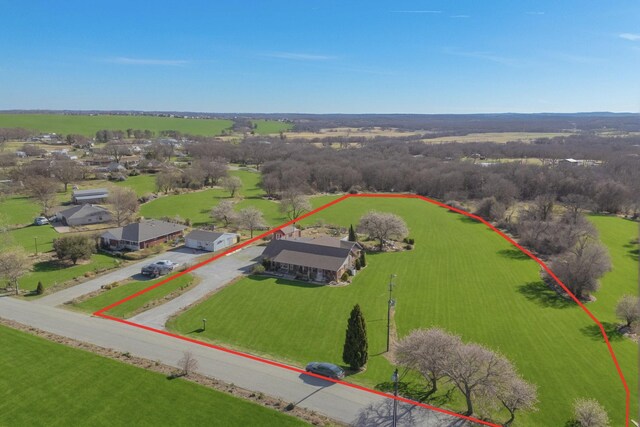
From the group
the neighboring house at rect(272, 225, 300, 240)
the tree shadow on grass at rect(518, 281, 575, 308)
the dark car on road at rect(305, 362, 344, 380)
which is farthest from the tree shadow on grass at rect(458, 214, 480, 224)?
A: the dark car on road at rect(305, 362, 344, 380)

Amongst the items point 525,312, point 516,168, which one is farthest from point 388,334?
point 516,168

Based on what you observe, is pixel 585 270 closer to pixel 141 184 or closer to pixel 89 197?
pixel 89 197

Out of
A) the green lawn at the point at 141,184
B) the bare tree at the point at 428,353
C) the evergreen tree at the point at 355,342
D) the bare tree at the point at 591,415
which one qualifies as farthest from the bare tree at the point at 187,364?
the green lawn at the point at 141,184

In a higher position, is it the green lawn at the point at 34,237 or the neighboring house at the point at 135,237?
the neighboring house at the point at 135,237

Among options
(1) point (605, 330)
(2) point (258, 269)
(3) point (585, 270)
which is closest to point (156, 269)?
(2) point (258, 269)

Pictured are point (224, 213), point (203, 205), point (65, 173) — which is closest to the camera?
point (224, 213)

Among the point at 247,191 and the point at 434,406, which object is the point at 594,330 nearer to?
the point at 434,406

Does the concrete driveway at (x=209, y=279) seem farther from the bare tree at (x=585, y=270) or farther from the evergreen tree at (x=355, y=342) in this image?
the bare tree at (x=585, y=270)
